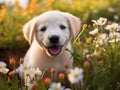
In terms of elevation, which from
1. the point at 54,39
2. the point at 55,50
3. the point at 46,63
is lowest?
the point at 46,63

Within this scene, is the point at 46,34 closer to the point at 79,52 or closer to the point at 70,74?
the point at 79,52

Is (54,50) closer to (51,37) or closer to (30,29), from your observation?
(51,37)

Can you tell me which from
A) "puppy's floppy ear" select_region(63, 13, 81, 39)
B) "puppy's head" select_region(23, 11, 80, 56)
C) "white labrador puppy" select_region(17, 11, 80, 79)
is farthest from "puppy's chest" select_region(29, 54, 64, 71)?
"puppy's floppy ear" select_region(63, 13, 81, 39)

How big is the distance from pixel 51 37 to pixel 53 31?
0.35 ft

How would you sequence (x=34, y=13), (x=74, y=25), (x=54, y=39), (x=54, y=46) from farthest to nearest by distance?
(x=34, y=13)
(x=74, y=25)
(x=54, y=46)
(x=54, y=39)

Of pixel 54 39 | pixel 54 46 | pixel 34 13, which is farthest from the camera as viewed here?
pixel 34 13

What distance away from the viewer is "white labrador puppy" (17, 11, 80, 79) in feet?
15.1

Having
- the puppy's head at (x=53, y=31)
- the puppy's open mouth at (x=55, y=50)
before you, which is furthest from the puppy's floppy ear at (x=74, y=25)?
the puppy's open mouth at (x=55, y=50)

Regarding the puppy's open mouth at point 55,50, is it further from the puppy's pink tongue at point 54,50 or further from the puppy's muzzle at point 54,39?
the puppy's muzzle at point 54,39

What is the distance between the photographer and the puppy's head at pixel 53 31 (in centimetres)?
456

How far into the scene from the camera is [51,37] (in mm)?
4504

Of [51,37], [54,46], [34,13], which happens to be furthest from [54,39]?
[34,13]

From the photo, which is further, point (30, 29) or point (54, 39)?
point (30, 29)

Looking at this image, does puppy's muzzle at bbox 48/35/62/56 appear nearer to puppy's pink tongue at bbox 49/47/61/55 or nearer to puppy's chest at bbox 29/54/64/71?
puppy's pink tongue at bbox 49/47/61/55
